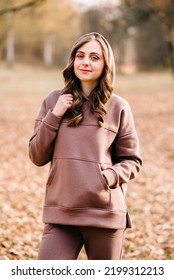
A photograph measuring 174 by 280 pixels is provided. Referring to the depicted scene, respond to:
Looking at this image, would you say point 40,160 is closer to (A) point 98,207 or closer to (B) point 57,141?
(B) point 57,141

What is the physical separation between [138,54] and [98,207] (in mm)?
47250

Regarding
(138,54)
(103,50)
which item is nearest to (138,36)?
(138,54)

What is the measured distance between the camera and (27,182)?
9711 millimetres

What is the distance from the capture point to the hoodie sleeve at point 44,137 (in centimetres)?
340

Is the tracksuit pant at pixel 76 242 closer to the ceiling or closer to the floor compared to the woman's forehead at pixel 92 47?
closer to the floor

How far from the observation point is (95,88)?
142 inches

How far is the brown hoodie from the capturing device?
3.37 meters

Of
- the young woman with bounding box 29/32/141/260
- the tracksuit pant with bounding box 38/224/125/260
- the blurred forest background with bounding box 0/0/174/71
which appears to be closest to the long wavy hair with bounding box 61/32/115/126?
the young woman with bounding box 29/32/141/260

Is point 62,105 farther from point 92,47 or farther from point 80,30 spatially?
point 80,30

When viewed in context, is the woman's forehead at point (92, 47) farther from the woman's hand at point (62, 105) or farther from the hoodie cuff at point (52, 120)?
the hoodie cuff at point (52, 120)

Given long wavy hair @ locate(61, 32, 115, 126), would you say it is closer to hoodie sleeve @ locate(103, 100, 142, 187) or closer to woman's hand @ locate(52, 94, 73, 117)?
woman's hand @ locate(52, 94, 73, 117)

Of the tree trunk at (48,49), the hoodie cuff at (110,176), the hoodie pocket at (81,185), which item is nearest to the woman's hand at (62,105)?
the hoodie pocket at (81,185)

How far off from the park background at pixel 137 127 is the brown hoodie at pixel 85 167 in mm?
2217
